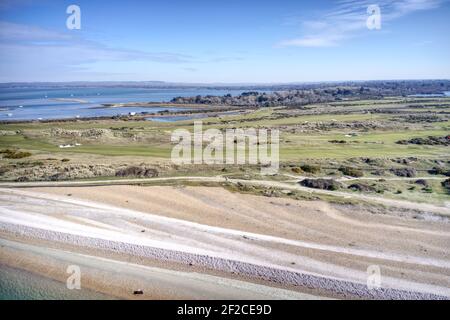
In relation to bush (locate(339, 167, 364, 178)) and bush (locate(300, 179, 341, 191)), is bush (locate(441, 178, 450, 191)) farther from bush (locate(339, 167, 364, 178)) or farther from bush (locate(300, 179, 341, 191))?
bush (locate(300, 179, 341, 191))

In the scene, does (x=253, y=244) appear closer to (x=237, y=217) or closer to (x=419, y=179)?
(x=237, y=217)

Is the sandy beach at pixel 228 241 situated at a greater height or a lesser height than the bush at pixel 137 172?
lesser

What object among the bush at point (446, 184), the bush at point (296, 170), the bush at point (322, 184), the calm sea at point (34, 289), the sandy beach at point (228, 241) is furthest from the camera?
the bush at point (296, 170)

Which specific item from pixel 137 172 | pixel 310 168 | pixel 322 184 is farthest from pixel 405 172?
pixel 137 172

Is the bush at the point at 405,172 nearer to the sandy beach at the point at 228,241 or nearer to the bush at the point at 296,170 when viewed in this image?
the bush at the point at 296,170

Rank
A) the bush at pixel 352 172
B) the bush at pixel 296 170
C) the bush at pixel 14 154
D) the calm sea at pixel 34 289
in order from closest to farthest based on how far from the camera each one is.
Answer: the calm sea at pixel 34 289
the bush at pixel 352 172
the bush at pixel 296 170
the bush at pixel 14 154

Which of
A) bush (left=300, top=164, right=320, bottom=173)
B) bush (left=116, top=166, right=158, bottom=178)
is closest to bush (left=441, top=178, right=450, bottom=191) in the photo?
bush (left=300, top=164, right=320, bottom=173)

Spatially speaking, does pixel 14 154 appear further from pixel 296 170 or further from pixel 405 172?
pixel 405 172

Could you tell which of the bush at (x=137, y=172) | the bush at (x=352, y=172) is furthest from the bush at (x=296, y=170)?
the bush at (x=137, y=172)
